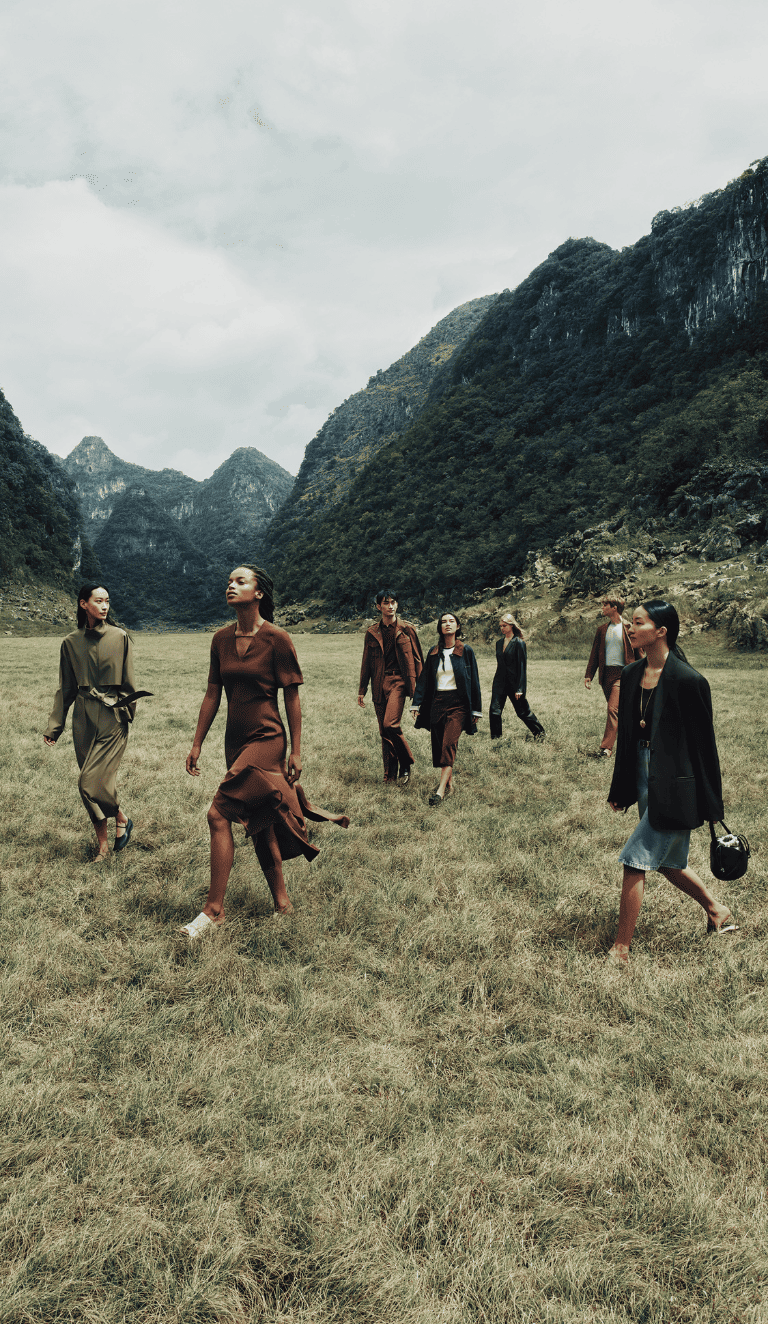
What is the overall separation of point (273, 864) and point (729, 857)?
9.18ft

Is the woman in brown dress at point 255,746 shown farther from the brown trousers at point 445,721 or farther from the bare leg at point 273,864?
the brown trousers at point 445,721

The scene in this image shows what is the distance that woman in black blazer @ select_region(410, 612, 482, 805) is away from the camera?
7.31m

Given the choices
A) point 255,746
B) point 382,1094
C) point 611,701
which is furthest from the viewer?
point 611,701

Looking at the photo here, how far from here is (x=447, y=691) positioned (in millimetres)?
7363

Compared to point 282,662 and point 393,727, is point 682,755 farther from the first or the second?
point 393,727

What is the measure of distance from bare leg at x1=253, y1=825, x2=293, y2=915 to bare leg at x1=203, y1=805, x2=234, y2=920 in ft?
0.70

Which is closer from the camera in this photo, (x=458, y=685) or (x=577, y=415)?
(x=458, y=685)


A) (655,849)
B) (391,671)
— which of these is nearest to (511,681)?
(391,671)

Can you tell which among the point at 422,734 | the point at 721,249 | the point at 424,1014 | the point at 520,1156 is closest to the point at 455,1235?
the point at 520,1156

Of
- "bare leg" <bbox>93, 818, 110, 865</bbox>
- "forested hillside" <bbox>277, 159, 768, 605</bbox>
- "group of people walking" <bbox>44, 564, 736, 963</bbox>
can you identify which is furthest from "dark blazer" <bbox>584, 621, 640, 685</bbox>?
→ "forested hillside" <bbox>277, 159, 768, 605</bbox>

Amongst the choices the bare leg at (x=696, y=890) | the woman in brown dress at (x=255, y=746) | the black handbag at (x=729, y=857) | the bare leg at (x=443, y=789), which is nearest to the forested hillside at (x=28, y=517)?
the bare leg at (x=443, y=789)

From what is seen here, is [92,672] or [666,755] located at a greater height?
[92,672]

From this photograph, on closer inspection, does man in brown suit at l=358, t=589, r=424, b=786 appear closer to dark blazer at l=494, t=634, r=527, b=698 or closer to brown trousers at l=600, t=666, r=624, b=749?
dark blazer at l=494, t=634, r=527, b=698

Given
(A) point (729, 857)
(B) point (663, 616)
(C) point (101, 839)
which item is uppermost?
(B) point (663, 616)
